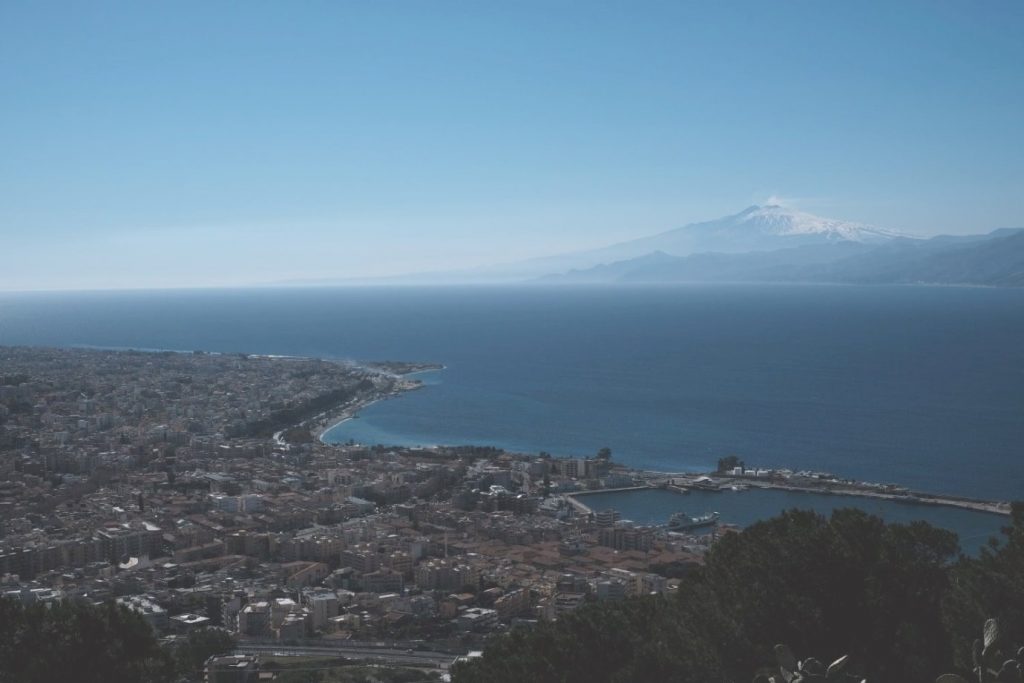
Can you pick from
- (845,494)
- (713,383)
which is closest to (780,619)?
(845,494)

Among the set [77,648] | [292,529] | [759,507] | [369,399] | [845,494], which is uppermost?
[77,648]

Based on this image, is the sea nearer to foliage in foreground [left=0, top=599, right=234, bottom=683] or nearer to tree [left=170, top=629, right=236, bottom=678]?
tree [left=170, top=629, right=236, bottom=678]

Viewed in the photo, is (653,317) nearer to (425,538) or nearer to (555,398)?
(555,398)

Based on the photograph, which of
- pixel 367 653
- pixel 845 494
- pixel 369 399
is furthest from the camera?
pixel 369 399

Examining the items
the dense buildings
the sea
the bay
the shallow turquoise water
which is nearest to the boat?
the shallow turquoise water

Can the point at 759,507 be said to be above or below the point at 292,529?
below

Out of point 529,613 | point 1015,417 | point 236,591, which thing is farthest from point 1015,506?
point 1015,417

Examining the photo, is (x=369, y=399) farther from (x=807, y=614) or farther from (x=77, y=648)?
(x=807, y=614)
